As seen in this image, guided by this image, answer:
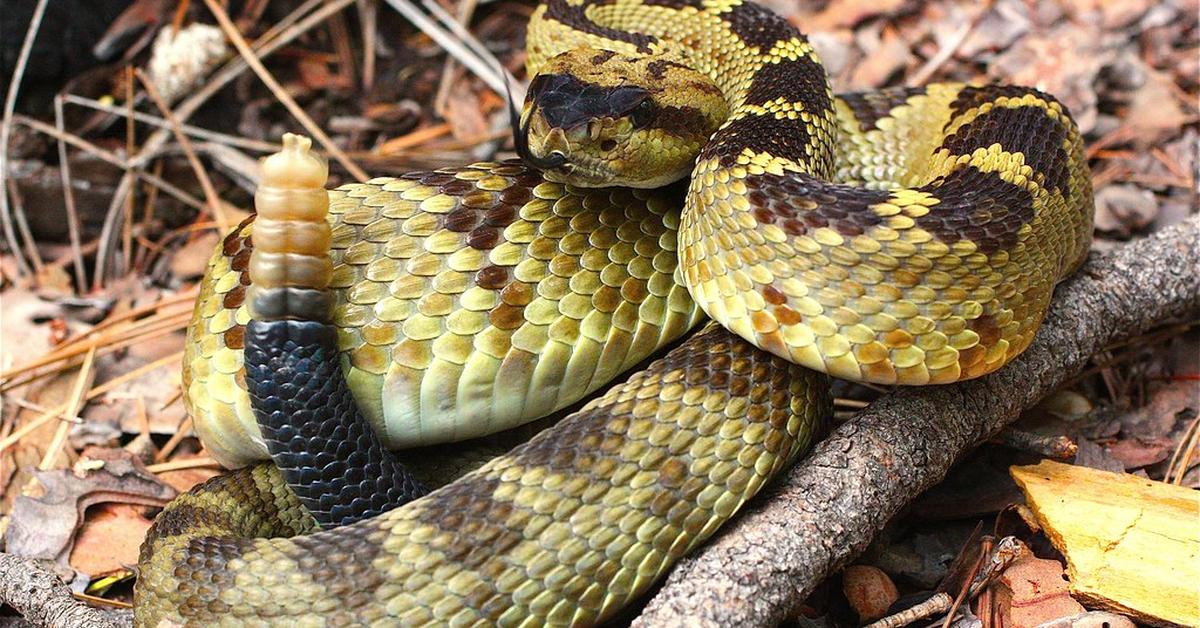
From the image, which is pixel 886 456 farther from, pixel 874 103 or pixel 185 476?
pixel 185 476

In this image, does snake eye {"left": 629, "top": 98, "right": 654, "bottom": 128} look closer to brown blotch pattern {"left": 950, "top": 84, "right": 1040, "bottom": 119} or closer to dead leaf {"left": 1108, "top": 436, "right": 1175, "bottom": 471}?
brown blotch pattern {"left": 950, "top": 84, "right": 1040, "bottom": 119}

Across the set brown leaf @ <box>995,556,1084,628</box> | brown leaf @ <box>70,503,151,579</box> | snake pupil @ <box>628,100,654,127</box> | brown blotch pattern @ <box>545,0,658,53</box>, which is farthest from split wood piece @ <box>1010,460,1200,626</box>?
brown leaf @ <box>70,503,151,579</box>

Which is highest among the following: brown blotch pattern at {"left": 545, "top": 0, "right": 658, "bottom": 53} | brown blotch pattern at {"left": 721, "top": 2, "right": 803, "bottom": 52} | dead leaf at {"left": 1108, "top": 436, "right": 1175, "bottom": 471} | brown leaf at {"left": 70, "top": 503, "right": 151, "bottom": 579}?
brown blotch pattern at {"left": 721, "top": 2, "right": 803, "bottom": 52}

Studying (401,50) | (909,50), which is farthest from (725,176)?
(401,50)

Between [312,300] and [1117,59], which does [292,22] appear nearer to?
[312,300]

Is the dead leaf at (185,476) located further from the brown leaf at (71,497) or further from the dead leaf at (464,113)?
the dead leaf at (464,113)

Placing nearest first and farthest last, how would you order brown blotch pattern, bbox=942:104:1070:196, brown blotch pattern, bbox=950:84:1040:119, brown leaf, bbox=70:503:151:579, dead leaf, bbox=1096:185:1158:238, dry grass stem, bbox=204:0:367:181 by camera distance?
brown blotch pattern, bbox=942:104:1070:196 → brown leaf, bbox=70:503:151:579 → brown blotch pattern, bbox=950:84:1040:119 → dead leaf, bbox=1096:185:1158:238 → dry grass stem, bbox=204:0:367:181

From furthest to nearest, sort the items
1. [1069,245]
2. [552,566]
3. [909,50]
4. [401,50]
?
[401,50], [909,50], [1069,245], [552,566]
